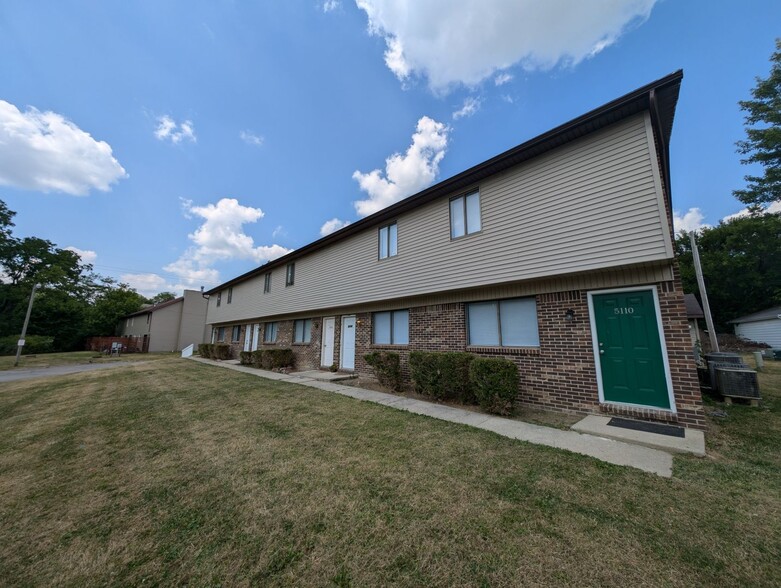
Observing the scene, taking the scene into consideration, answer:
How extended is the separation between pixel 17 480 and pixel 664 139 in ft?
43.6

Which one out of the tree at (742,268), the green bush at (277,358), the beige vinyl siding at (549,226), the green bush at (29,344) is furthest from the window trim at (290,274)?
the tree at (742,268)

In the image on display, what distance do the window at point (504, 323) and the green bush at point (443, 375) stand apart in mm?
1087

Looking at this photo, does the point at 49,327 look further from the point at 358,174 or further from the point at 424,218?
the point at 424,218

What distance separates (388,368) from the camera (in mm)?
8680

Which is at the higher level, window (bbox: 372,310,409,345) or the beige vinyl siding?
the beige vinyl siding

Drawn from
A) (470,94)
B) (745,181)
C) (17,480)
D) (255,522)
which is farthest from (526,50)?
(745,181)

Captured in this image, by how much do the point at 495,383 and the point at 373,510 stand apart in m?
3.84

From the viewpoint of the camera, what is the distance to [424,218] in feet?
29.3

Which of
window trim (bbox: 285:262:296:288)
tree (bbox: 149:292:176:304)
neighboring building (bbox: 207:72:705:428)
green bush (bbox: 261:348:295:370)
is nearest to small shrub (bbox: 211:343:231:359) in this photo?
green bush (bbox: 261:348:295:370)

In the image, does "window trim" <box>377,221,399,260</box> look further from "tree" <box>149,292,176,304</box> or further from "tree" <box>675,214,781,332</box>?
"tree" <box>149,292,176,304</box>

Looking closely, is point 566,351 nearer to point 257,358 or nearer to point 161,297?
point 257,358

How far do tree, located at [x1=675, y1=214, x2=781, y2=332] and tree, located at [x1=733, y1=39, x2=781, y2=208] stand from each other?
744cm

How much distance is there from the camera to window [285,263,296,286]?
1516cm

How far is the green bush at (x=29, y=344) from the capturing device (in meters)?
25.0
